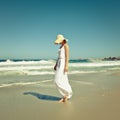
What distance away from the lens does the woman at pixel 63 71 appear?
21.9ft

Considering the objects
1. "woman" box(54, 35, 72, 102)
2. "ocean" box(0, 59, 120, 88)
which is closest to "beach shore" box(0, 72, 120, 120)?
"woman" box(54, 35, 72, 102)

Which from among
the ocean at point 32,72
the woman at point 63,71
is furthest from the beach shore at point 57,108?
the ocean at point 32,72

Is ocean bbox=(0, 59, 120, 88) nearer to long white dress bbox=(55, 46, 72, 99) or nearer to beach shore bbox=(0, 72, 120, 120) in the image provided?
beach shore bbox=(0, 72, 120, 120)

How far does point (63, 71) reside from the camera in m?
6.73

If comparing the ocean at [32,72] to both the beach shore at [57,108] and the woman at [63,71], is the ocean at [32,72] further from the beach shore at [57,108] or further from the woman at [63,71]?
the woman at [63,71]

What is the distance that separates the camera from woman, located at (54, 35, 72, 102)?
6664 millimetres

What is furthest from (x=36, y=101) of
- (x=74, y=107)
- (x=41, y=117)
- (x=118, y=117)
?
(x=118, y=117)

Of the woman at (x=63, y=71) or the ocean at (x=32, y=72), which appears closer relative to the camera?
the woman at (x=63, y=71)

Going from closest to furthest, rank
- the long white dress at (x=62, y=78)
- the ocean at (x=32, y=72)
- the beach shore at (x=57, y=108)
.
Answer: the beach shore at (x=57, y=108) → the long white dress at (x=62, y=78) → the ocean at (x=32, y=72)

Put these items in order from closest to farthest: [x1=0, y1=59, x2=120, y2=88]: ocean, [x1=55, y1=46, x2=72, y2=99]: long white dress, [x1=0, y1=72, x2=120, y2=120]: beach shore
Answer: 1. [x1=0, y1=72, x2=120, y2=120]: beach shore
2. [x1=55, y1=46, x2=72, y2=99]: long white dress
3. [x1=0, y1=59, x2=120, y2=88]: ocean

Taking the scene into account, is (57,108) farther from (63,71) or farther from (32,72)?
(32,72)

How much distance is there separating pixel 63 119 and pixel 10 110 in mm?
1373

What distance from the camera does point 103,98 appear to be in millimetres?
7086

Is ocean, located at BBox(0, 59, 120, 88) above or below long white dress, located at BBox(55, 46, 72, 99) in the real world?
below
